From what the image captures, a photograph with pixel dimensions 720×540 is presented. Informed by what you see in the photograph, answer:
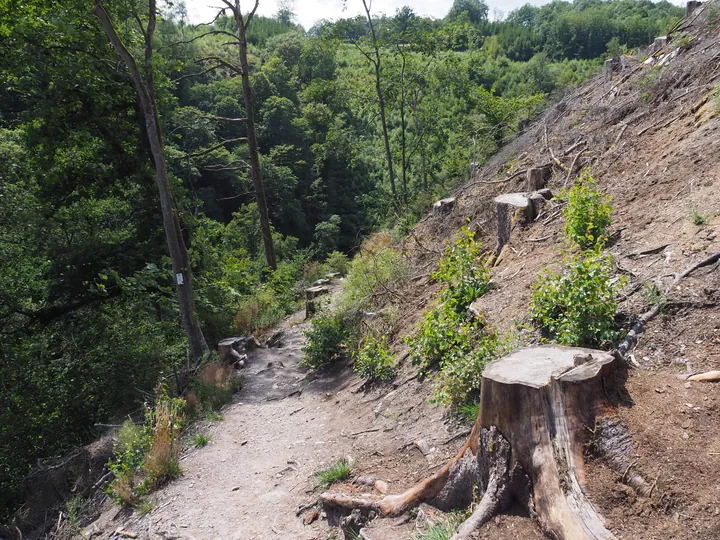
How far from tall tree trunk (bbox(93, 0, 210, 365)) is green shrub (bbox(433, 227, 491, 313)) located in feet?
14.9

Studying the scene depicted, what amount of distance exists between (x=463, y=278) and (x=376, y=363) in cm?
144

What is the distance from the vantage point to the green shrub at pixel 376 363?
5727 millimetres

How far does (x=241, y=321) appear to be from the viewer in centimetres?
1053

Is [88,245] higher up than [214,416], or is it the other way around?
[88,245]

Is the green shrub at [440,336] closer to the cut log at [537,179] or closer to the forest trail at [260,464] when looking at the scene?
the forest trail at [260,464]

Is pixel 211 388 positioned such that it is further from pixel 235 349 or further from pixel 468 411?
pixel 468 411

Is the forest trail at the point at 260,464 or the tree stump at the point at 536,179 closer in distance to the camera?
the forest trail at the point at 260,464

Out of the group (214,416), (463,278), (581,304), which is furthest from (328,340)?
(581,304)

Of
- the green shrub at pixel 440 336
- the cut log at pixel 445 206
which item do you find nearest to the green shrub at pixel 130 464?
the green shrub at pixel 440 336

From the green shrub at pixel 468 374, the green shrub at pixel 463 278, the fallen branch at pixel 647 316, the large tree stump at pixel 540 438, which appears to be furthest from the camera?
the green shrub at pixel 463 278

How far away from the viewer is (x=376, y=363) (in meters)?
5.84

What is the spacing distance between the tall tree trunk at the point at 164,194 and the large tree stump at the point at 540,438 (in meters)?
6.33

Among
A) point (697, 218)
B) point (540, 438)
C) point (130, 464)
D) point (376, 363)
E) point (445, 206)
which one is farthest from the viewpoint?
point (445, 206)

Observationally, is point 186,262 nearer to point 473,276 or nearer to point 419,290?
point 419,290
